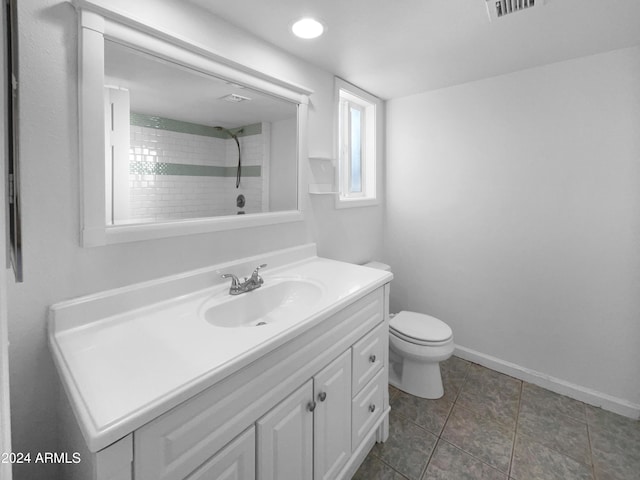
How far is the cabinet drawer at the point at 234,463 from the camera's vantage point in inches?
32.0

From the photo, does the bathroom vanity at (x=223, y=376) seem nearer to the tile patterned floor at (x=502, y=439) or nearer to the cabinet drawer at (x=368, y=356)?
the cabinet drawer at (x=368, y=356)

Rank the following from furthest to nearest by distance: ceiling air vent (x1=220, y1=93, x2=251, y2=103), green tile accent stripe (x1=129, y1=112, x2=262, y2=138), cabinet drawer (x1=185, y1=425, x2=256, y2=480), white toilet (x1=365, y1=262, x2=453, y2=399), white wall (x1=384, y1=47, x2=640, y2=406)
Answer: white toilet (x1=365, y1=262, x2=453, y2=399)
white wall (x1=384, y1=47, x2=640, y2=406)
ceiling air vent (x1=220, y1=93, x2=251, y2=103)
green tile accent stripe (x1=129, y1=112, x2=262, y2=138)
cabinet drawer (x1=185, y1=425, x2=256, y2=480)

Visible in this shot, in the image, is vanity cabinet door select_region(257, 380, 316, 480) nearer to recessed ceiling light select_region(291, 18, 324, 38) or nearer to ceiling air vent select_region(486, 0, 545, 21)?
recessed ceiling light select_region(291, 18, 324, 38)

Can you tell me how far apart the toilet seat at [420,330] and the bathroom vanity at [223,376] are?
44cm

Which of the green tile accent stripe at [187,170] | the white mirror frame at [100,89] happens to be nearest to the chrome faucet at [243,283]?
the white mirror frame at [100,89]

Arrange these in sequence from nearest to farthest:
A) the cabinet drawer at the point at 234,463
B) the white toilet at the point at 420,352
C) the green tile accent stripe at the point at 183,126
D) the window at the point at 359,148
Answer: the cabinet drawer at the point at 234,463 → the green tile accent stripe at the point at 183,126 → the white toilet at the point at 420,352 → the window at the point at 359,148

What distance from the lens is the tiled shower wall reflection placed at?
1190 millimetres

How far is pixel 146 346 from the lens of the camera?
918 mm

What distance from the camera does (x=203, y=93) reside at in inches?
54.1

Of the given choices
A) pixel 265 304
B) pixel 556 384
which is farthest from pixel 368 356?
pixel 556 384

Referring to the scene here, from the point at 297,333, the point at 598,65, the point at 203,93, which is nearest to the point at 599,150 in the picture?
the point at 598,65

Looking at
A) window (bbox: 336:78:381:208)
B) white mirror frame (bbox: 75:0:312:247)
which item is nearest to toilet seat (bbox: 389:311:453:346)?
window (bbox: 336:78:381:208)

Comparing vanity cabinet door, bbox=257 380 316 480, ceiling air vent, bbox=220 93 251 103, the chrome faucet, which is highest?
ceiling air vent, bbox=220 93 251 103

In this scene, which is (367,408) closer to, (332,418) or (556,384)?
(332,418)
